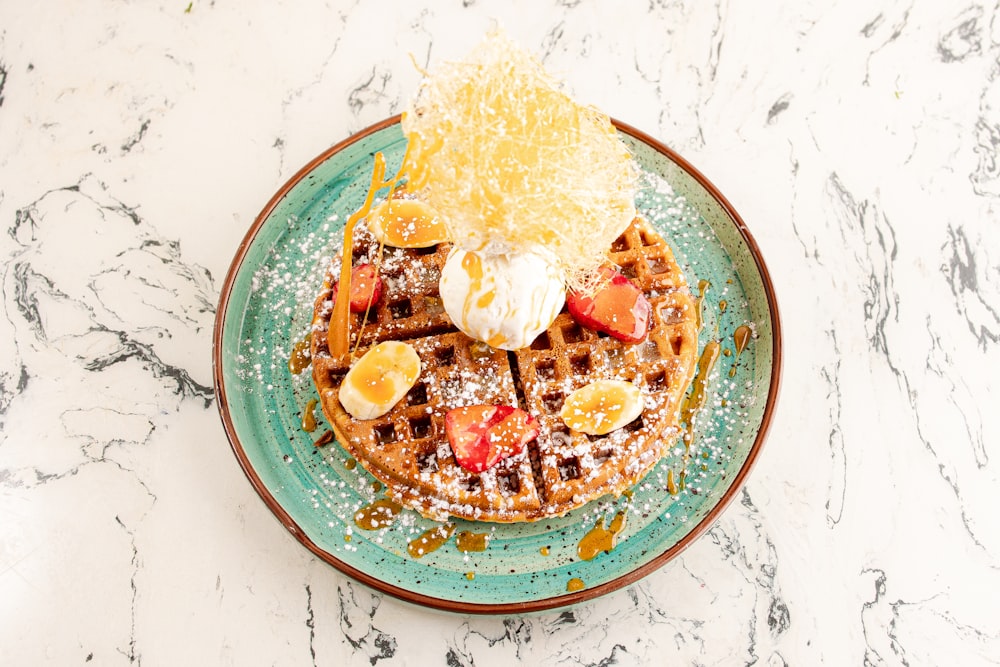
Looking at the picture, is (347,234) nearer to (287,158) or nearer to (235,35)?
(287,158)

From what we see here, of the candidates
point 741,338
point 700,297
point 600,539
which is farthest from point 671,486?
point 700,297

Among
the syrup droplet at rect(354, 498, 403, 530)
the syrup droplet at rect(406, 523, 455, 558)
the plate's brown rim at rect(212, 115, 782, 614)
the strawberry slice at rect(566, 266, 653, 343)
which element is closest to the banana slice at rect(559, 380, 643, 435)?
the strawberry slice at rect(566, 266, 653, 343)

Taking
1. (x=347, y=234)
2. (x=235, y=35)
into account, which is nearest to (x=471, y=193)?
(x=347, y=234)

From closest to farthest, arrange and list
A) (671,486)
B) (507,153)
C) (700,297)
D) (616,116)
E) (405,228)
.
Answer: (507,153), (671,486), (405,228), (700,297), (616,116)

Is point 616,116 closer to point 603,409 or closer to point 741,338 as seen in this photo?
point 741,338

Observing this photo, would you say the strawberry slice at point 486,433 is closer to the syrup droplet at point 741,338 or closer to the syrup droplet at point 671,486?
the syrup droplet at point 671,486
